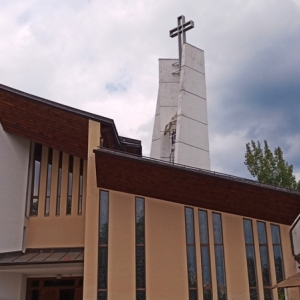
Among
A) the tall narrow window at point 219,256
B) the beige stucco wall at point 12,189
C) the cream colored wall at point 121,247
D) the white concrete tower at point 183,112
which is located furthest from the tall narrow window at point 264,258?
the beige stucco wall at point 12,189

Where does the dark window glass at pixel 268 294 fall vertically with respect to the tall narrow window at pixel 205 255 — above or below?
below

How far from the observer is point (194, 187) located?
11.2 meters

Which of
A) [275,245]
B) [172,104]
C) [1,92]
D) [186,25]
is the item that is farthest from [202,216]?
[186,25]

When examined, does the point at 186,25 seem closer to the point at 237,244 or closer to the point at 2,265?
the point at 237,244

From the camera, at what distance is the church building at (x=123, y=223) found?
10930 mm

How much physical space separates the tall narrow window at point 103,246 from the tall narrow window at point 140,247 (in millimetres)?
857

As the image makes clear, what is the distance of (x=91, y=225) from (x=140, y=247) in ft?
4.90

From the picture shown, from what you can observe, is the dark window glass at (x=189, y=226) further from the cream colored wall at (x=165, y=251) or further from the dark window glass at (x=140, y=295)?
the dark window glass at (x=140, y=295)

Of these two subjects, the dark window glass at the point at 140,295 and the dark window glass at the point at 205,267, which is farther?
the dark window glass at the point at 205,267

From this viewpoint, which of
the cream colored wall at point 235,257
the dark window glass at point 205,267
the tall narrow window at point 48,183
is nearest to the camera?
the cream colored wall at point 235,257

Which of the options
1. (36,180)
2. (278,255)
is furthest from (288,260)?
(36,180)

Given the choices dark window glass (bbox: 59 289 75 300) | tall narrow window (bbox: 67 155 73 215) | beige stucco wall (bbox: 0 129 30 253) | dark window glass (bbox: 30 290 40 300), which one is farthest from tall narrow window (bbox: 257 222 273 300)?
dark window glass (bbox: 30 290 40 300)

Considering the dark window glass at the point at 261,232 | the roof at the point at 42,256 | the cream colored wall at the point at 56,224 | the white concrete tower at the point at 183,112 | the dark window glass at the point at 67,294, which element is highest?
the white concrete tower at the point at 183,112

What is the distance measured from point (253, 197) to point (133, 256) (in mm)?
3633
